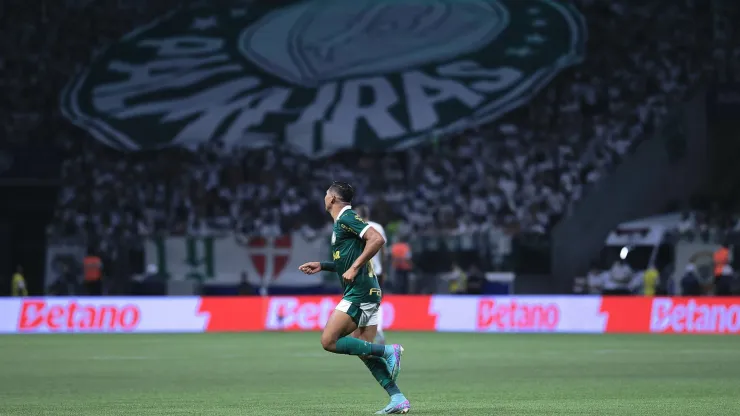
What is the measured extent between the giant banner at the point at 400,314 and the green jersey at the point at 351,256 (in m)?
18.8

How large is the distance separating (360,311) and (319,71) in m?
33.5

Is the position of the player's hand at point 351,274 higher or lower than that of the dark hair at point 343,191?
lower

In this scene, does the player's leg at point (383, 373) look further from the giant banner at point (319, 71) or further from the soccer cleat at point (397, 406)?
the giant banner at point (319, 71)

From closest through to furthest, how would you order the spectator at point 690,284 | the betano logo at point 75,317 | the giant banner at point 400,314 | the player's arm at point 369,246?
1. the player's arm at point 369,246
2. the giant banner at point 400,314
3. the betano logo at point 75,317
4. the spectator at point 690,284

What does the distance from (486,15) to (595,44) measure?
378 cm

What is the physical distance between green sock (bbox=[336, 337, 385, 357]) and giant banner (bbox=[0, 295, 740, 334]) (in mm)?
18817

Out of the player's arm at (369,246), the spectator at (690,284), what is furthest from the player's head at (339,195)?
the spectator at (690,284)

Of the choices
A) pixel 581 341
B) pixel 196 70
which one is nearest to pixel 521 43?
pixel 196 70

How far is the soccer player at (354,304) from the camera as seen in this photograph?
1075 centimetres

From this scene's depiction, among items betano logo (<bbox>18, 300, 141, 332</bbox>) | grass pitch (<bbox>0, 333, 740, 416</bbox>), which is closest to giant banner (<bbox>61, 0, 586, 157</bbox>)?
betano logo (<bbox>18, 300, 141, 332</bbox>)

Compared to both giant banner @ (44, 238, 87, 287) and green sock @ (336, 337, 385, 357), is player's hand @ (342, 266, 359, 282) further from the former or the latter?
giant banner @ (44, 238, 87, 287)

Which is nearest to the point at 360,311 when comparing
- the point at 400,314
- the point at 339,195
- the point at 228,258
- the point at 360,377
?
the point at 339,195

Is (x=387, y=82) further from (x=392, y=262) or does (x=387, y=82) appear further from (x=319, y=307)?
(x=319, y=307)

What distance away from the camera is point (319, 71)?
144 feet
